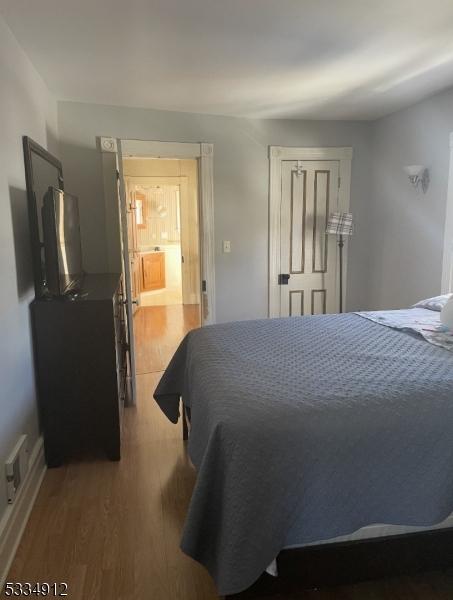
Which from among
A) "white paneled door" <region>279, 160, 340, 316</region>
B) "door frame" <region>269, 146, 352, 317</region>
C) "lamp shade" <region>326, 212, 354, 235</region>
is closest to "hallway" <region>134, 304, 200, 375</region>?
"door frame" <region>269, 146, 352, 317</region>

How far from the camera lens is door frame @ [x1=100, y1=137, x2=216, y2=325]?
362cm

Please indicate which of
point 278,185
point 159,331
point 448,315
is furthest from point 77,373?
point 159,331

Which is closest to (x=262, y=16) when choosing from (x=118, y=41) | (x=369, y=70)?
(x=118, y=41)

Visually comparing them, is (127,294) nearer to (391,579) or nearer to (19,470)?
(19,470)

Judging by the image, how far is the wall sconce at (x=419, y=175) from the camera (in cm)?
344

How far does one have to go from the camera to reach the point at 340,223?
4.06 metres

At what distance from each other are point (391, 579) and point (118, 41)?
290 centimetres

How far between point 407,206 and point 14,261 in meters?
3.19

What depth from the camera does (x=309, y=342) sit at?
87.2 inches

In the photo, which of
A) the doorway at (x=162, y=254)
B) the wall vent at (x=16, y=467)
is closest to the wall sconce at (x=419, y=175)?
the doorway at (x=162, y=254)

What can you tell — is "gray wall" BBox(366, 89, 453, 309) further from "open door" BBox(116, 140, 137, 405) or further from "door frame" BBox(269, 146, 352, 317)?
"open door" BBox(116, 140, 137, 405)

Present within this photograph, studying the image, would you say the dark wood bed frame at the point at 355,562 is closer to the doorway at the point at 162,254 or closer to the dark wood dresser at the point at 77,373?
the dark wood dresser at the point at 77,373

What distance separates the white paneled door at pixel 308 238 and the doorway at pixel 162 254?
89cm

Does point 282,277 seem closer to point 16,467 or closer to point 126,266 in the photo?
point 126,266
